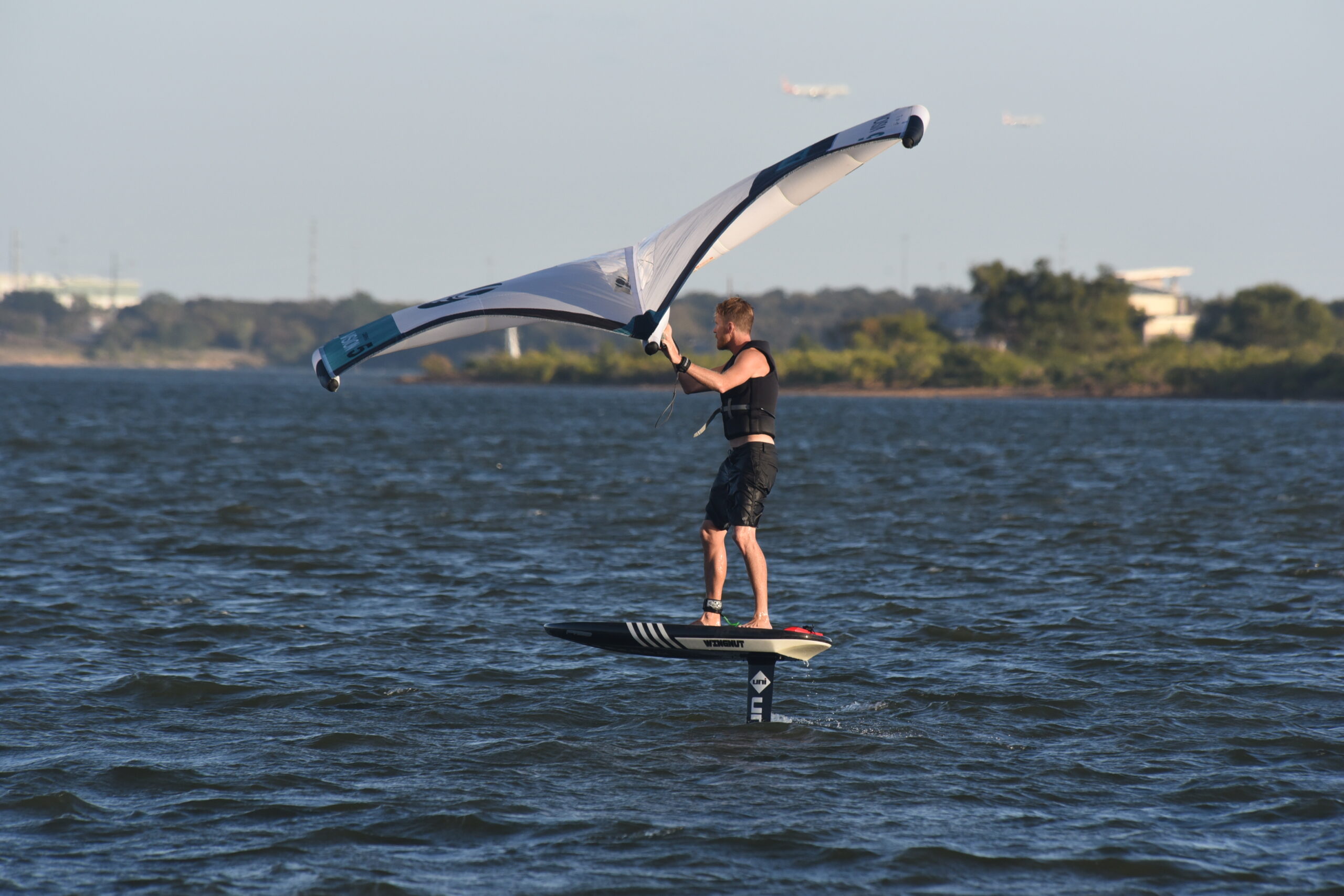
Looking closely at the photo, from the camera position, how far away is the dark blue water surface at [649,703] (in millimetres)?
7883

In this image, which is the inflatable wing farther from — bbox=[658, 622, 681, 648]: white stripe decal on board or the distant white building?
the distant white building

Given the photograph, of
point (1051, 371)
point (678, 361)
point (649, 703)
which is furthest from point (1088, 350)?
point (678, 361)

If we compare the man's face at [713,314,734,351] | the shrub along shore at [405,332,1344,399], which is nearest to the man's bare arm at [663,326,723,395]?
the man's face at [713,314,734,351]

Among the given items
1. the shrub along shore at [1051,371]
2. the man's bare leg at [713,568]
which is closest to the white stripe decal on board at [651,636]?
the man's bare leg at [713,568]

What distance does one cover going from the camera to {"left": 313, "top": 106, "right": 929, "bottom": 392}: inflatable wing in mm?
9547

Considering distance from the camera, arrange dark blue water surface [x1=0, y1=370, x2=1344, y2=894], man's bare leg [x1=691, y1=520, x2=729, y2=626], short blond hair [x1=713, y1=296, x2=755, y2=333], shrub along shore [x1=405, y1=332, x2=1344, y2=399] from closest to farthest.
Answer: dark blue water surface [x1=0, y1=370, x2=1344, y2=894]
short blond hair [x1=713, y1=296, x2=755, y2=333]
man's bare leg [x1=691, y1=520, x2=729, y2=626]
shrub along shore [x1=405, y1=332, x2=1344, y2=399]

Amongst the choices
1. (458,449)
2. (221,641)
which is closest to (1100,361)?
(458,449)

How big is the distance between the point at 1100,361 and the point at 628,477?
338ft

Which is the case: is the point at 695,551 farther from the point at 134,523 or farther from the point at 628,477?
the point at 628,477

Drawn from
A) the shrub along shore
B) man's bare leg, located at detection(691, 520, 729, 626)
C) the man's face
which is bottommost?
man's bare leg, located at detection(691, 520, 729, 626)

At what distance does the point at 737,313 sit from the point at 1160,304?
169370 mm

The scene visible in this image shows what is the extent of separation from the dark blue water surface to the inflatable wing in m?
3.10

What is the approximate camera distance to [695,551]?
21625 millimetres

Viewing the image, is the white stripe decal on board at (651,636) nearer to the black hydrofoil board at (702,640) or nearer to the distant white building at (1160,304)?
the black hydrofoil board at (702,640)
